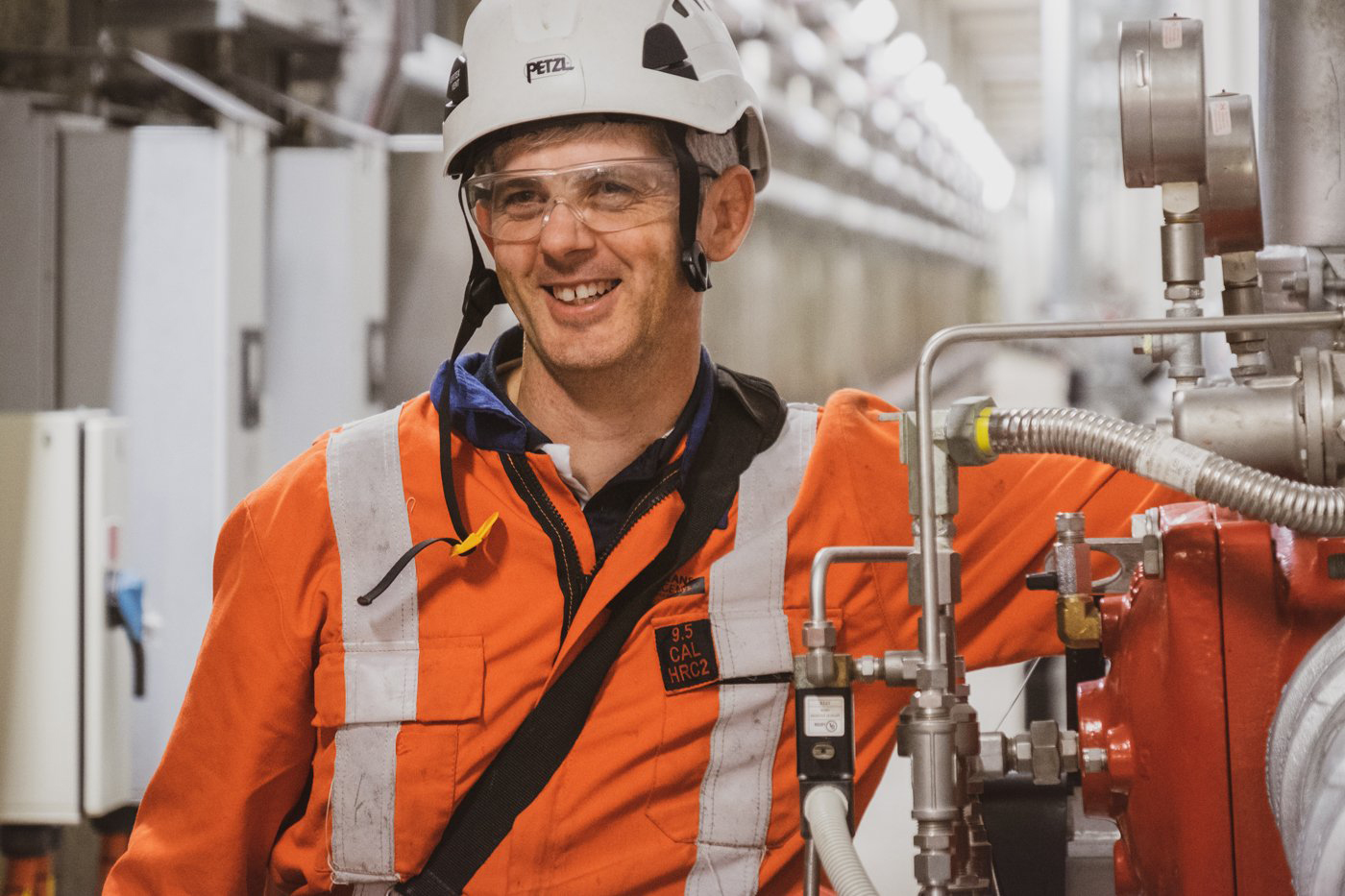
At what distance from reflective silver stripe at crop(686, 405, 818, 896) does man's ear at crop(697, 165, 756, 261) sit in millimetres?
350

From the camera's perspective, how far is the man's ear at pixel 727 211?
161 cm

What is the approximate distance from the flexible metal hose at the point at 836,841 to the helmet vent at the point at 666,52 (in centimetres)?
→ 73

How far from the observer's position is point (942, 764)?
1.11 m

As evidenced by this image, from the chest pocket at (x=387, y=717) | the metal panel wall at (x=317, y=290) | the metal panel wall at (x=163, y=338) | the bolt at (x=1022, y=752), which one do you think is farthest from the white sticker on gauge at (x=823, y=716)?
the metal panel wall at (x=317, y=290)

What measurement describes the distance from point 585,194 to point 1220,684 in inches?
29.3

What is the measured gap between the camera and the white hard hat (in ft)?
4.74

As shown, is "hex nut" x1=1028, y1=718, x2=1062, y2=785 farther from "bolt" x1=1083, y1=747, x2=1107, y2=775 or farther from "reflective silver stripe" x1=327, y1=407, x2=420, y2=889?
"reflective silver stripe" x1=327, y1=407, x2=420, y2=889

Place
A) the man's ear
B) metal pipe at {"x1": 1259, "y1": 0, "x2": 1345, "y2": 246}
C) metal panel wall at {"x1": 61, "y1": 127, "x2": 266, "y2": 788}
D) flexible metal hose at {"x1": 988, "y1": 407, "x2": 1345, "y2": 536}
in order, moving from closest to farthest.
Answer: flexible metal hose at {"x1": 988, "y1": 407, "x2": 1345, "y2": 536} < metal pipe at {"x1": 1259, "y1": 0, "x2": 1345, "y2": 246} < the man's ear < metal panel wall at {"x1": 61, "y1": 127, "x2": 266, "y2": 788}

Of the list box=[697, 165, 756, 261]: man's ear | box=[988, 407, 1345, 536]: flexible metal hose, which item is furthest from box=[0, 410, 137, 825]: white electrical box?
box=[988, 407, 1345, 536]: flexible metal hose

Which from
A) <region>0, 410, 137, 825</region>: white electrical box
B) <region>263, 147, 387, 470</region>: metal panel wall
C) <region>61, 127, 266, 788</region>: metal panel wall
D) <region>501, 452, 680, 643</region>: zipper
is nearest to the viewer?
<region>501, 452, 680, 643</region>: zipper

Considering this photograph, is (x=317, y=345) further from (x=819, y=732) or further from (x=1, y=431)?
(x=819, y=732)

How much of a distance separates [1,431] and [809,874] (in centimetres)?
192

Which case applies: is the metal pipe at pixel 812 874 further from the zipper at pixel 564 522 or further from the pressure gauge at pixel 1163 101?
the pressure gauge at pixel 1163 101

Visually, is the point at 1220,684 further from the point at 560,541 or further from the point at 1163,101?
the point at 560,541
